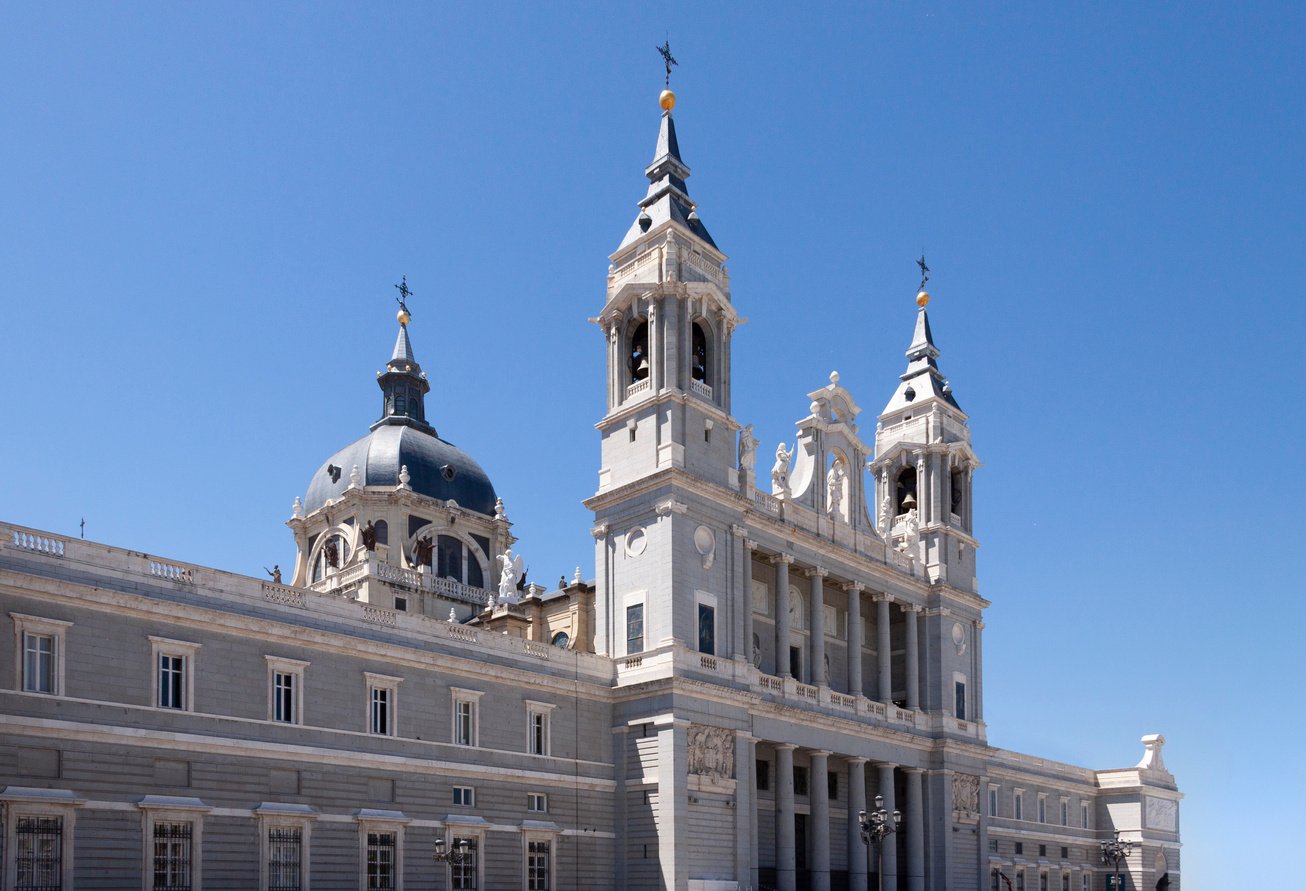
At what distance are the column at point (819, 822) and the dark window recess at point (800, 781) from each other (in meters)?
1.94

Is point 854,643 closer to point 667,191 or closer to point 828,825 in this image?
point 828,825

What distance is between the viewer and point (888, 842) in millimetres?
60094

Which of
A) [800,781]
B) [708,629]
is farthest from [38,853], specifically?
[800,781]

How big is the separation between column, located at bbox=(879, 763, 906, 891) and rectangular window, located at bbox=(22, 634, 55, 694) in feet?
121

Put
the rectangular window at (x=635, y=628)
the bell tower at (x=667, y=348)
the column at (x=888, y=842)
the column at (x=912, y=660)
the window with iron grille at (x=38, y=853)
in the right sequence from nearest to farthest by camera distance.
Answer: the window with iron grille at (x=38, y=853)
the rectangular window at (x=635, y=628)
the bell tower at (x=667, y=348)
the column at (x=888, y=842)
the column at (x=912, y=660)

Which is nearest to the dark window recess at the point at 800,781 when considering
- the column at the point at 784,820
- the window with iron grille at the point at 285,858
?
the column at the point at 784,820

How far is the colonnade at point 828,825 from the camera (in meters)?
53.2

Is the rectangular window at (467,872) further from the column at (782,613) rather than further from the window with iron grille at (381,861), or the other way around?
the column at (782,613)

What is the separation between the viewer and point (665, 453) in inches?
2020

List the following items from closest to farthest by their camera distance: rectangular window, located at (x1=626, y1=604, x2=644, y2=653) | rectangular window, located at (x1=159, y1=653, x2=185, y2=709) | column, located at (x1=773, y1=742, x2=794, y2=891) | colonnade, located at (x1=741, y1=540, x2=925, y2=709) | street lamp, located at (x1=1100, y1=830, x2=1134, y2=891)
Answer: rectangular window, located at (x1=159, y1=653, x2=185, y2=709), rectangular window, located at (x1=626, y1=604, x2=644, y2=653), column, located at (x1=773, y1=742, x2=794, y2=891), colonnade, located at (x1=741, y1=540, x2=925, y2=709), street lamp, located at (x1=1100, y1=830, x2=1134, y2=891)

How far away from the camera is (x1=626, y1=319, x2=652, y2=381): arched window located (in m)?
54.8

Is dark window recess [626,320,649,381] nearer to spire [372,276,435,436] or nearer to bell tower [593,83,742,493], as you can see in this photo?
bell tower [593,83,742,493]

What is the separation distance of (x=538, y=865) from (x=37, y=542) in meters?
21.5

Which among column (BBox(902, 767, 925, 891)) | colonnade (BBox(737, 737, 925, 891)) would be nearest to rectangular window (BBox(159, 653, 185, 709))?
colonnade (BBox(737, 737, 925, 891))
